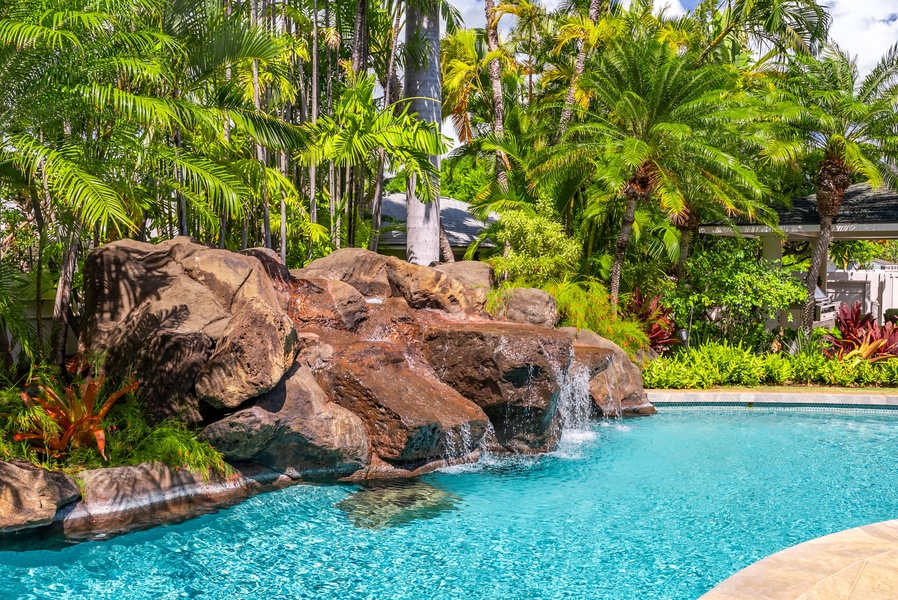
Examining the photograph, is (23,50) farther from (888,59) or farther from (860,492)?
(888,59)

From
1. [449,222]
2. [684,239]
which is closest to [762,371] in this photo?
[684,239]

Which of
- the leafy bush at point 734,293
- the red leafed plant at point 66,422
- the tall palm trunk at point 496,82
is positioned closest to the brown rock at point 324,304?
the red leafed plant at point 66,422

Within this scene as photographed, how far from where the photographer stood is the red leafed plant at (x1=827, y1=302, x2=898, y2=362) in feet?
53.1

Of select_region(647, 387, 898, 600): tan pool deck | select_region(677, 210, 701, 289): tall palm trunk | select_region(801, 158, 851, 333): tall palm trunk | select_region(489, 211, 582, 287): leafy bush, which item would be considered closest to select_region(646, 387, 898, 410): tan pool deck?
select_region(801, 158, 851, 333): tall palm trunk

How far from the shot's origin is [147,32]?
877cm

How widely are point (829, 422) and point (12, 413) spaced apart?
40.9 feet

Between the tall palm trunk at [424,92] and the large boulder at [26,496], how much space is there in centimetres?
1026

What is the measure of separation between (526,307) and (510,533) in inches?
267

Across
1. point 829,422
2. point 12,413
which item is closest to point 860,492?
point 829,422

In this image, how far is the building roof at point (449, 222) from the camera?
21891 millimetres

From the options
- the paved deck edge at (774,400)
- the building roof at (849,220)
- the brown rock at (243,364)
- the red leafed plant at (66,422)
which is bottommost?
the paved deck edge at (774,400)

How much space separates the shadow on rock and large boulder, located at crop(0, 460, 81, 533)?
2.74 m

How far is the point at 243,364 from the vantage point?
8.25 m

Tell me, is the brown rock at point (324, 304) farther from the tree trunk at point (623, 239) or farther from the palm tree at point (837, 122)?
the palm tree at point (837, 122)
